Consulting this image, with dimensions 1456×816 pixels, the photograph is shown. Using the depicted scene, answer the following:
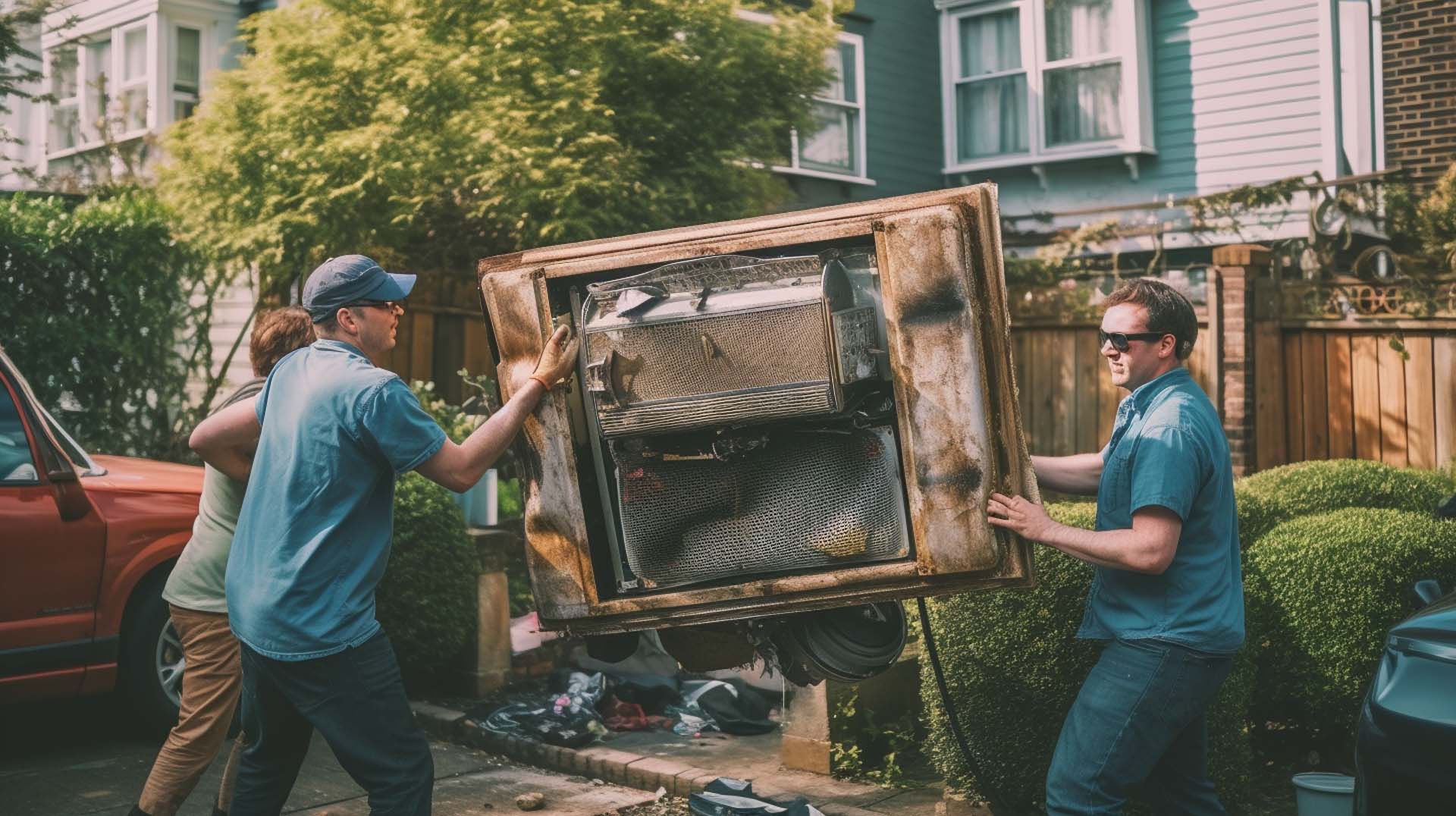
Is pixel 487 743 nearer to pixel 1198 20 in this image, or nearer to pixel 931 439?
pixel 931 439

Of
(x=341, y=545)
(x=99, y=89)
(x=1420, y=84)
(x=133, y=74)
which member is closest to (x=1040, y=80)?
(x=1420, y=84)

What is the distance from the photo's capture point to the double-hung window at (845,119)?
1587 cm

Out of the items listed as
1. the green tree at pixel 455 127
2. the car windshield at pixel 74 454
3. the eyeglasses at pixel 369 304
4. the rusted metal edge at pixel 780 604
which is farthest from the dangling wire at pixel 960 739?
the green tree at pixel 455 127

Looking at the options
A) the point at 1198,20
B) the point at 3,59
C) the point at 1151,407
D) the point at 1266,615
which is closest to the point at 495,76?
the point at 3,59

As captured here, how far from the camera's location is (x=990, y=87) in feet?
54.0

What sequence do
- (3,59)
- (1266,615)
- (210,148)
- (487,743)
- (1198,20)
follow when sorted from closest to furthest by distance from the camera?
(1266,615) < (487,743) < (3,59) < (210,148) < (1198,20)

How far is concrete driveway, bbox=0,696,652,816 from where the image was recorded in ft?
17.2

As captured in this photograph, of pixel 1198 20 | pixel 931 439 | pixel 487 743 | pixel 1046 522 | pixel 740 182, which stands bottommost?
pixel 487 743

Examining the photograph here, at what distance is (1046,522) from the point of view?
3262 millimetres

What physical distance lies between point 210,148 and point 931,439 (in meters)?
8.15

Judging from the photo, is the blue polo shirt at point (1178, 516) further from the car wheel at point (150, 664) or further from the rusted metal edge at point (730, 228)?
the car wheel at point (150, 664)

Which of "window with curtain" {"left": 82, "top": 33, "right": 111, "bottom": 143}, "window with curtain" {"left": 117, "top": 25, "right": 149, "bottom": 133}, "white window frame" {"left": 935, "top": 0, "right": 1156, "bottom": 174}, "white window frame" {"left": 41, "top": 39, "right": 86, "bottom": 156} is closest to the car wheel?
"window with curtain" {"left": 117, "top": 25, "right": 149, "bottom": 133}

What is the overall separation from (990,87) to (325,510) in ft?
47.0

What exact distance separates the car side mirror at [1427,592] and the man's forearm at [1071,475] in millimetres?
1074
